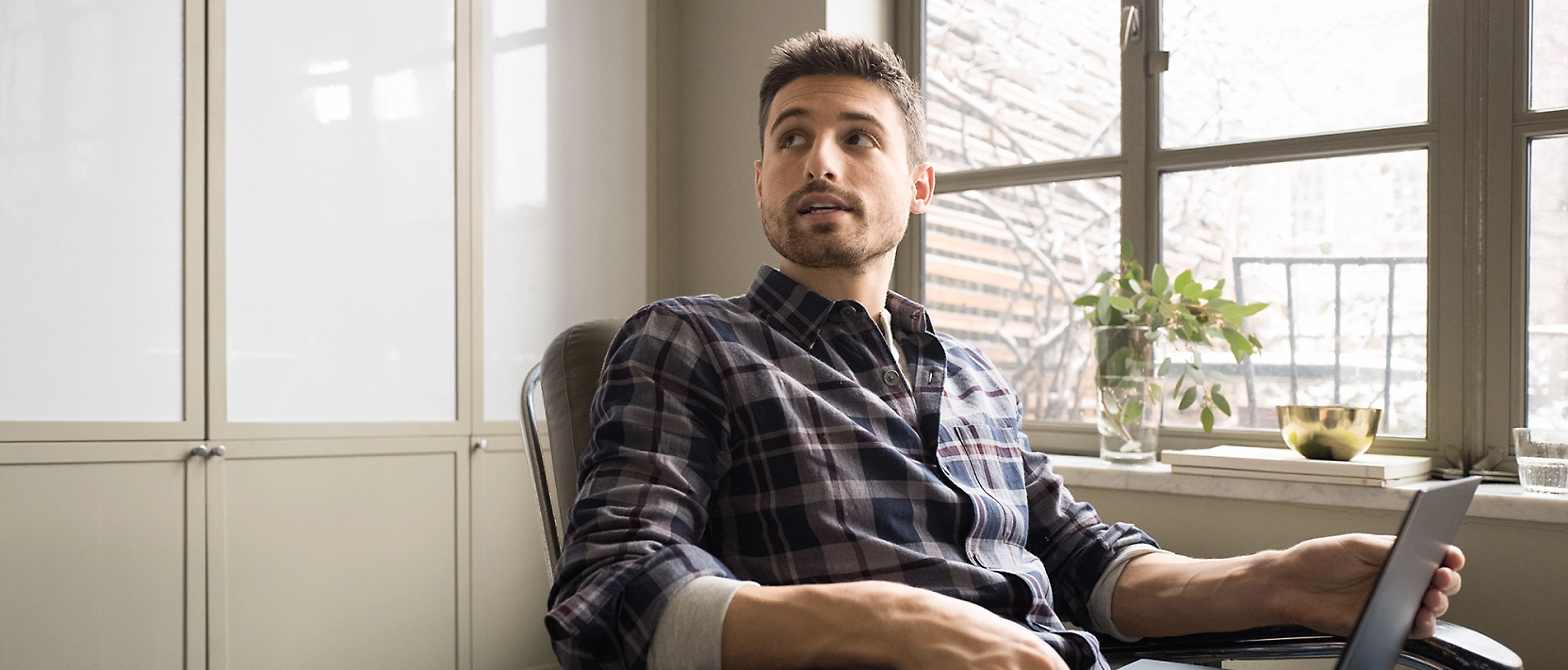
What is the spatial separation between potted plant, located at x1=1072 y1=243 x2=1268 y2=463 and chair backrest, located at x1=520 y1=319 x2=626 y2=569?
119cm

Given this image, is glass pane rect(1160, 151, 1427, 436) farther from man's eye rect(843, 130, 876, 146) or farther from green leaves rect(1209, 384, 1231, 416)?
man's eye rect(843, 130, 876, 146)

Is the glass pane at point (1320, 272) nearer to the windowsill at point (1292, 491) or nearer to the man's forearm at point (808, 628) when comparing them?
the windowsill at point (1292, 491)

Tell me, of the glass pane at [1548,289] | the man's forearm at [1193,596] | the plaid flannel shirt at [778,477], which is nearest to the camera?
the plaid flannel shirt at [778,477]

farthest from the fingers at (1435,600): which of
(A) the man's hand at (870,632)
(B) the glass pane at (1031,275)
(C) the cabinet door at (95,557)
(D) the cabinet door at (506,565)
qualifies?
(C) the cabinet door at (95,557)

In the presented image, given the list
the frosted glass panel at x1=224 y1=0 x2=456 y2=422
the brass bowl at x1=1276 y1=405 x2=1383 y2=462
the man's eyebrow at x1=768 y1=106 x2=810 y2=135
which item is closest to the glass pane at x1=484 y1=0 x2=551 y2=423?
the frosted glass panel at x1=224 y1=0 x2=456 y2=422

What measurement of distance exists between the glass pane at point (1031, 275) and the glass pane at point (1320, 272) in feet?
0.65

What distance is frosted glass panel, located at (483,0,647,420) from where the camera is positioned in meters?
2.64

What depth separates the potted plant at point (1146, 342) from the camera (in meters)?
2.15

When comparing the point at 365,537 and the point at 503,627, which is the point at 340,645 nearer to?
the point at 365,537

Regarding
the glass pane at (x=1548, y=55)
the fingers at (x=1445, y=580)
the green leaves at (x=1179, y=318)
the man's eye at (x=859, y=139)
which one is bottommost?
the fingers at (x=1445, y=580)

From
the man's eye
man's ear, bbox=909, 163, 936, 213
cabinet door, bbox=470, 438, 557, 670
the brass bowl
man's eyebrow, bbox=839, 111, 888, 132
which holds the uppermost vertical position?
man's eyebrow, bbox=839, 111, 888, 132

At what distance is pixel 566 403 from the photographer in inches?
50.6

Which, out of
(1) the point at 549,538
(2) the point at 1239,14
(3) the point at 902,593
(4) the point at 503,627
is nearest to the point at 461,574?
(4) the point at 503,627

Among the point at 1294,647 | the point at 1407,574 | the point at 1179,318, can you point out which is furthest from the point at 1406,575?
the point at 1179,318
